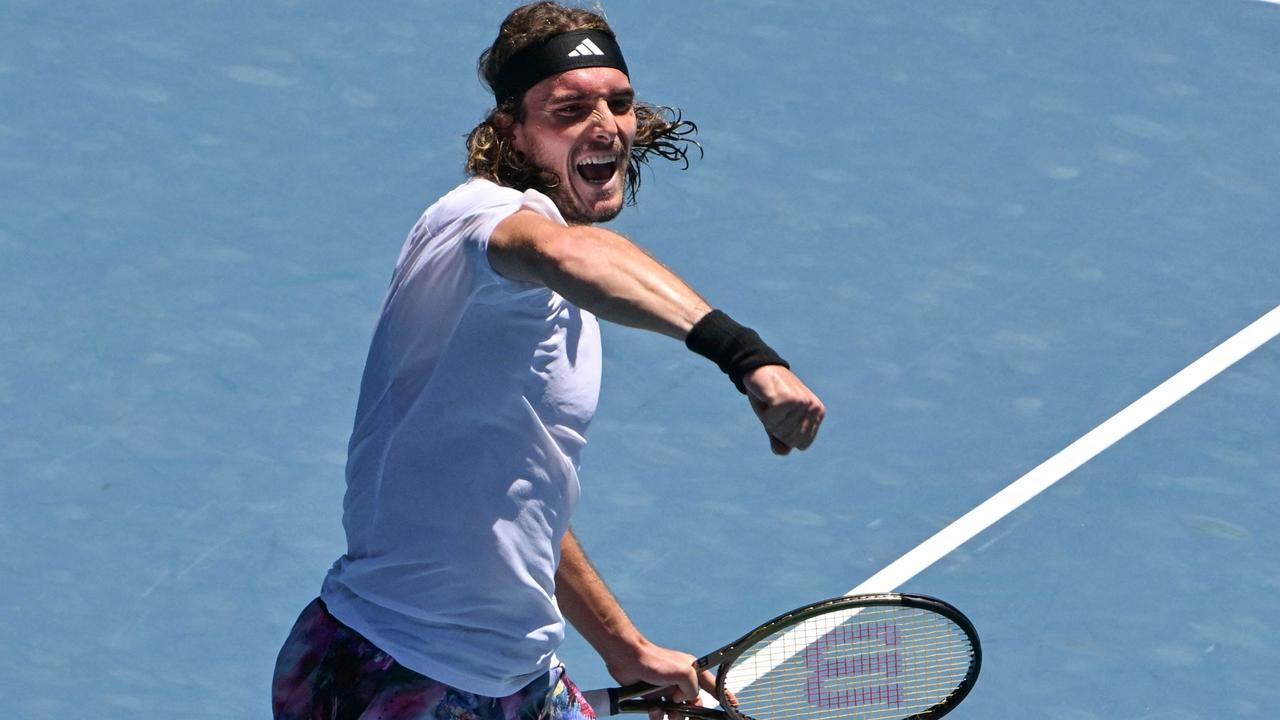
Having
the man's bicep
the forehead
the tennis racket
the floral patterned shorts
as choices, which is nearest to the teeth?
the forehead

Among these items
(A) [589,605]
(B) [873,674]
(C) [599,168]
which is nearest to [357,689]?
(A) [589,605]

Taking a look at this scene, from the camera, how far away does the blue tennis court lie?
5.92m

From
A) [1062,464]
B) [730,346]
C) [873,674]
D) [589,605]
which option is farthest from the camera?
[1062,464]

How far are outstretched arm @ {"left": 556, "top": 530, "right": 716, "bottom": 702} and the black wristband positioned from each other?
1.27m

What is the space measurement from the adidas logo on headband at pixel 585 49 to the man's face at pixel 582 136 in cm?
4

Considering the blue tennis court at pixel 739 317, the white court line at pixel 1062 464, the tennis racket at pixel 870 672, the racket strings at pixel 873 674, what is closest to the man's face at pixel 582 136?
the tennis racket at pixel 870 672

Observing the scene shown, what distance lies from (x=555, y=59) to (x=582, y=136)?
19cm

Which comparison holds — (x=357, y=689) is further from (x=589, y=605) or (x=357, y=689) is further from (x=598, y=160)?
(x=598, y=160)

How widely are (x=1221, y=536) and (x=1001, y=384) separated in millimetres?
822

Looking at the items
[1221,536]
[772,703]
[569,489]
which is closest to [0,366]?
[772,703]

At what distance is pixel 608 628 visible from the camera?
4465mm

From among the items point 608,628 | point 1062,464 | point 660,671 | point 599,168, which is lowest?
point 1062,464

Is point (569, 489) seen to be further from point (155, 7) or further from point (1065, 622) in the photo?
point (155, 7)

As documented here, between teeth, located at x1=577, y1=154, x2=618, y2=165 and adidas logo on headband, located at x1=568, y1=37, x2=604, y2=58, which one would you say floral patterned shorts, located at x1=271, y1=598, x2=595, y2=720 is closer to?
teeth, located at x1=577, y1=154, x2=618, y2=165
